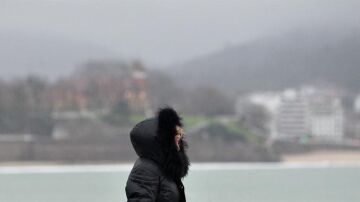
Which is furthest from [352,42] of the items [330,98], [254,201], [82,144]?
[254,201]

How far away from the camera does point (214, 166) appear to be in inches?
2421

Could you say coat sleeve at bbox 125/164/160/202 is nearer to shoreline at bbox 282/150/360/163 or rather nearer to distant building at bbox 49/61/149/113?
shoreline at bbox 282/150/360/163

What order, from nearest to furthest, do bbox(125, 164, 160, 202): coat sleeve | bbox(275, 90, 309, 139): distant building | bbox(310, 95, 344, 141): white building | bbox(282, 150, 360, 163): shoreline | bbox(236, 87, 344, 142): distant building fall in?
bbox(125, 164, 160, 202): coat sleeve → bbox(282, 150, 360, 163): shoreline → bbox(310, 95, 344, 141): white building → bbox(236, 87, 344, 142): distant building → bbox(275, 90, 309, 139): distant building

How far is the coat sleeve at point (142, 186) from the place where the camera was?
2.95m

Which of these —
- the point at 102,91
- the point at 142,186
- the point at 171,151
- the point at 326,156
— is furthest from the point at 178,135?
the point at 102,91

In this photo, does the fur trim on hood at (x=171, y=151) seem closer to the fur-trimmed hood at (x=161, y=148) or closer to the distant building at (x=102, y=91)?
the fur-trimmed hood at (x=161, y=148)

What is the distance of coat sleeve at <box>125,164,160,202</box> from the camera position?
295 cm

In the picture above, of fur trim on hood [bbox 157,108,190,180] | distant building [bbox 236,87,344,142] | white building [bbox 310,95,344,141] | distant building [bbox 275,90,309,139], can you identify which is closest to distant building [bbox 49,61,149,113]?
distant building [bbox 236,87,344,142]

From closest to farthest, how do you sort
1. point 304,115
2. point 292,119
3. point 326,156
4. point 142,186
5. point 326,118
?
point 142,186, point 326,156, point 304,115, point 292,119, point 326,118

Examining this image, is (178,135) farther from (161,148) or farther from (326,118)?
(326,118)

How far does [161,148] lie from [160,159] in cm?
3

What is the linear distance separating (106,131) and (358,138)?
1440cm

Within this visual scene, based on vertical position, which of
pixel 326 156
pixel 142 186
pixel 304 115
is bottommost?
pixel 142 186

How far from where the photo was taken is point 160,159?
120 inches
